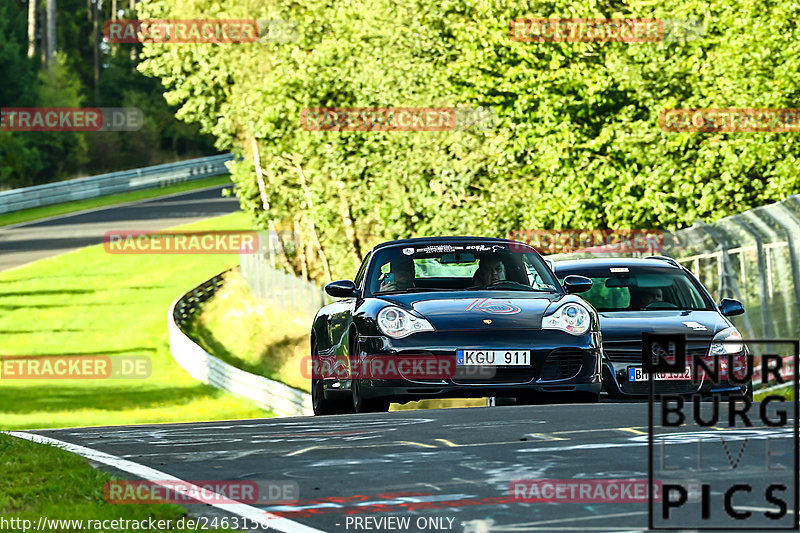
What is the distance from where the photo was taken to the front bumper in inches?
465

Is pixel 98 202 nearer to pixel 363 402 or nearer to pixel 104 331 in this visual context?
pixel 104 331

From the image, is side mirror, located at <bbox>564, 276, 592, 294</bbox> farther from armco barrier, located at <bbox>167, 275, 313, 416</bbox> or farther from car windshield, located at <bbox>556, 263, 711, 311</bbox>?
armco barrier, located at <bbox>167, 275, 313, 416</bbox>

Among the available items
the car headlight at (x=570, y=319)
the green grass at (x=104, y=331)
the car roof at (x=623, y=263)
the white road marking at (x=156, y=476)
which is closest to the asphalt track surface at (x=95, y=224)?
the green grass at (x=104, y=331)

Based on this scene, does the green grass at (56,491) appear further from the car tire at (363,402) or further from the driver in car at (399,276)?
the driver in car at (399,276)

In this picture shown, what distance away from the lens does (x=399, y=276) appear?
1298 cm

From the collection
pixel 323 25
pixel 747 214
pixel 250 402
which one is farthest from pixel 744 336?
pixel 323 25

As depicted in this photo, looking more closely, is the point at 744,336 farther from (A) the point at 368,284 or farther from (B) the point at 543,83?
(B) the point at 543,83

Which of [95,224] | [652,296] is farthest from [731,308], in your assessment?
[95,224]

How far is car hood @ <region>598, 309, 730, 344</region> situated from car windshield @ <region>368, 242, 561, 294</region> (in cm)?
111

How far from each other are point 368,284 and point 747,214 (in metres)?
7.40

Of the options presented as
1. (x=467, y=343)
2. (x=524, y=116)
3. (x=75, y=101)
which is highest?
(x=75, y=101)

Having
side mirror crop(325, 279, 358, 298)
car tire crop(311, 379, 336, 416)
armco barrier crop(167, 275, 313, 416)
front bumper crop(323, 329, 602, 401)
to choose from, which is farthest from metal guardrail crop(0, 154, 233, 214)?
front bumper crop(323, 329, 602, 401)

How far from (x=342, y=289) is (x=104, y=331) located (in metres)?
34.9

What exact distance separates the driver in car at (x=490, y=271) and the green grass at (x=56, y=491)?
4.49 meters
